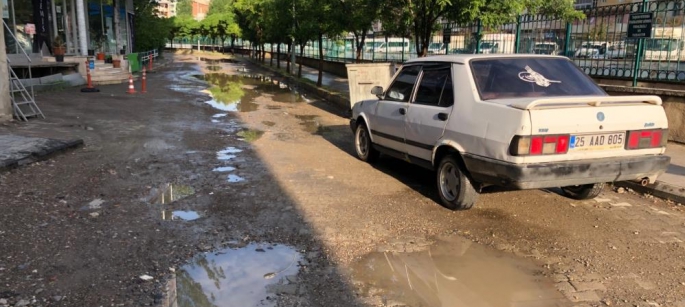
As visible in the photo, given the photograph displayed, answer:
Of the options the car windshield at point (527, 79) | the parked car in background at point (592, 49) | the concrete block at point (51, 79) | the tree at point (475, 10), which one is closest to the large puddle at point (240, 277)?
the car windshield at point (527, 79)

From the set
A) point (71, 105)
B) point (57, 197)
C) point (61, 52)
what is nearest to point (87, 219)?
point (57, 197)

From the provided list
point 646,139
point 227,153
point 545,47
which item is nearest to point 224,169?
point 227,153

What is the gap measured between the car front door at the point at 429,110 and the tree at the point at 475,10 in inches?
166

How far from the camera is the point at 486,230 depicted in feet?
17.6

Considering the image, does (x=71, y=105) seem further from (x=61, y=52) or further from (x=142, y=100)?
(x=61, y=52)

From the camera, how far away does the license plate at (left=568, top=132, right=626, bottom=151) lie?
511 centimetres

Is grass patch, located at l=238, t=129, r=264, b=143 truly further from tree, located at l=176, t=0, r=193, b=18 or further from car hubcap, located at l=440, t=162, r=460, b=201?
tree, located at l=176, t=0, r=193, b=18

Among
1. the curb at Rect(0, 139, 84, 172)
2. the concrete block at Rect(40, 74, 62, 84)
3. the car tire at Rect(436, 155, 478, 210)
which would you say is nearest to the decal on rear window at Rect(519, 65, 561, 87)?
the car tire at Rect(436, 155, 478, 210)

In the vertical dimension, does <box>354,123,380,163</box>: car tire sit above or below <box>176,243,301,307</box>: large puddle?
above

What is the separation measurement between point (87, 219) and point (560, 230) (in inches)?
194

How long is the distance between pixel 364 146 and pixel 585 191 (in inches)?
136

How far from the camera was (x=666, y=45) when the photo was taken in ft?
33.0

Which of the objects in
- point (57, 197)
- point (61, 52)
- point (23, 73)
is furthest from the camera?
point (61, 52)

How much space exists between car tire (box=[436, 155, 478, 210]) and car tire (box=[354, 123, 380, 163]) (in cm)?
215
